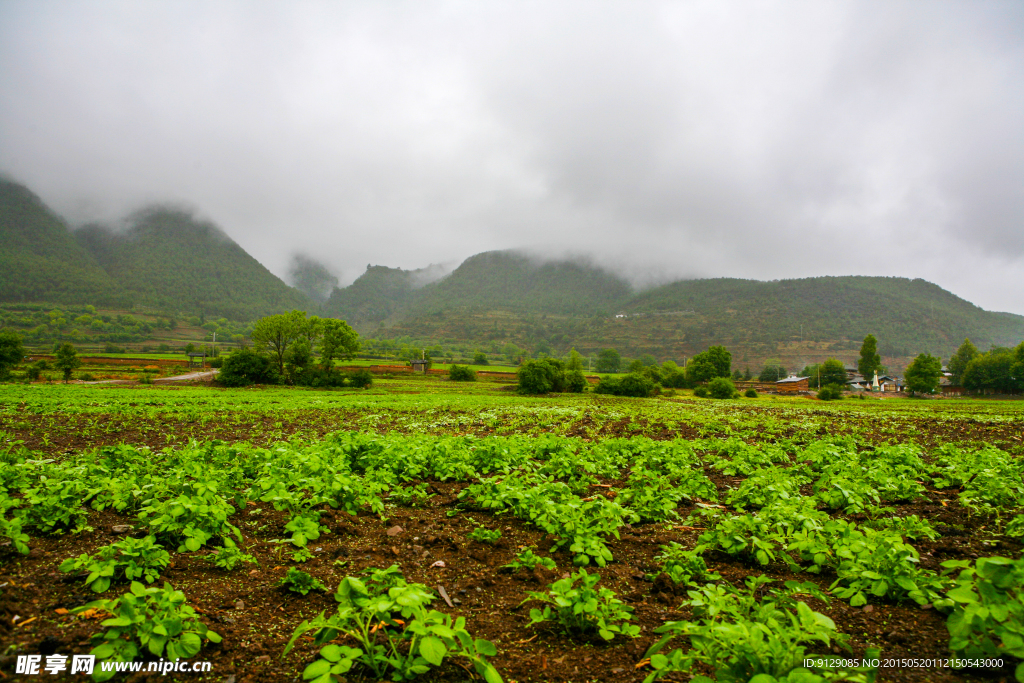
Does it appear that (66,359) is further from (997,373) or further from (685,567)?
(997,373)

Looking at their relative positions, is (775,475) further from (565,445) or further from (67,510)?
(67,510)

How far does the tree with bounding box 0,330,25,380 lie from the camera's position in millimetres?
51469

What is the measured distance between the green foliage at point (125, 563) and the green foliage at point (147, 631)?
644 mm

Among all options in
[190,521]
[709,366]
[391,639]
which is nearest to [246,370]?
[190,521]

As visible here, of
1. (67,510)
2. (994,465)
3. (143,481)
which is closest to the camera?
(67,510)

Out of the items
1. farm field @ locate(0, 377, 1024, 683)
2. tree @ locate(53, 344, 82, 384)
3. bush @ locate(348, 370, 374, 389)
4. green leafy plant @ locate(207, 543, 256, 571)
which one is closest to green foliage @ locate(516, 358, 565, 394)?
bush @ locate(348, 370, 374, 389)

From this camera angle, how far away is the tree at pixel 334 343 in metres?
63.9

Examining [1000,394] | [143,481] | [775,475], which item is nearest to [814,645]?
[775,475]

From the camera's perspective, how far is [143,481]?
5.94 meters

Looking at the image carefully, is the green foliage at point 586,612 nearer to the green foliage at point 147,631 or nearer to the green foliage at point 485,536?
the green foliage at point 485,536

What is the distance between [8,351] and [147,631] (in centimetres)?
7467

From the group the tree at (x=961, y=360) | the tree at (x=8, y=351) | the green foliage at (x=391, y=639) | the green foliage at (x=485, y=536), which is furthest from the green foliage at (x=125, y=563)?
the tree at (x=961, y=360)

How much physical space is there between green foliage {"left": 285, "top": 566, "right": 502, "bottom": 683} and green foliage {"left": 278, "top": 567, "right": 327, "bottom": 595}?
0.93 meters

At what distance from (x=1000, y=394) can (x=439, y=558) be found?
111507mm
